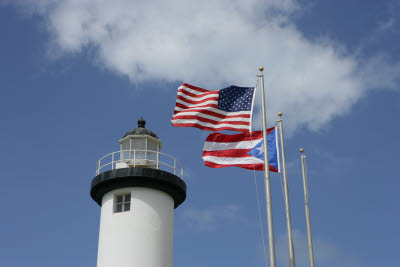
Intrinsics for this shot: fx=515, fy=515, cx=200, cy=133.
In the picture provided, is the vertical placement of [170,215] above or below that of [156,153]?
below

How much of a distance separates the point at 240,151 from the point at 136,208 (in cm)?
642

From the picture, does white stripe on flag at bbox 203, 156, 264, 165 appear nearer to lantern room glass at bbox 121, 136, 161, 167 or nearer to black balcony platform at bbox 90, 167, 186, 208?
black balcony platform at bbox 90, 167, 186, 208

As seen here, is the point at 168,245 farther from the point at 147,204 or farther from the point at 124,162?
the point at 124,162

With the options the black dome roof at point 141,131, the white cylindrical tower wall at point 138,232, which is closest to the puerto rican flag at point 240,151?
the white cylindrical tower wall at point 138,232

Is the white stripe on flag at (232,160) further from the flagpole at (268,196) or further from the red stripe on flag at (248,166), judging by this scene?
the flagpole at (268,196)

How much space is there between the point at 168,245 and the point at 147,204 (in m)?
2.13

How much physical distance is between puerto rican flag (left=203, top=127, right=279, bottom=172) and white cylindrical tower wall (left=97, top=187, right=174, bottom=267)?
5113 mm

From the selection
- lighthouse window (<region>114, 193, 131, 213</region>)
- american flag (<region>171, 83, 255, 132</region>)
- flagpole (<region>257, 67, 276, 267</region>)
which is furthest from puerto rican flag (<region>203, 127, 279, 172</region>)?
lighthouse window (<region>114, 193, 131, 213</region>)

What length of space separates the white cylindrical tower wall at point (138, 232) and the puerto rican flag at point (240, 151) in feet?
16.8

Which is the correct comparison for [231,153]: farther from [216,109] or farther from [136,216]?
[136,216]

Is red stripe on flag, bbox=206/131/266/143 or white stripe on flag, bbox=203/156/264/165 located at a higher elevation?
red stripe on flag, bbox=206/131/266/143

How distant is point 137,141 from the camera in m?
26.3

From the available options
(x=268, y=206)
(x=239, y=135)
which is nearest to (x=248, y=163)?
(x=239, y=135)

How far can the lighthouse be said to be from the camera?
22.9 m
